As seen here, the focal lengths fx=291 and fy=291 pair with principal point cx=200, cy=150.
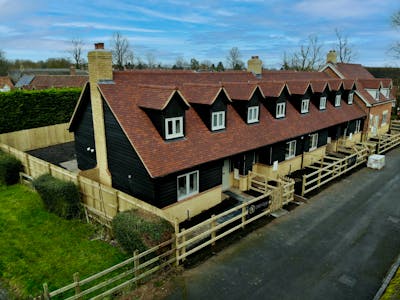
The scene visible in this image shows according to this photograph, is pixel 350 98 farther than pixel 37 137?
Yes

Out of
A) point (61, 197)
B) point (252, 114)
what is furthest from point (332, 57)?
point (61, 197)

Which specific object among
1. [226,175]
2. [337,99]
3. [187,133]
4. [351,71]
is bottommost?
[226,175]

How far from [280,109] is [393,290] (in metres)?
13.5

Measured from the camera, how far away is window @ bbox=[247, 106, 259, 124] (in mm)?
18047

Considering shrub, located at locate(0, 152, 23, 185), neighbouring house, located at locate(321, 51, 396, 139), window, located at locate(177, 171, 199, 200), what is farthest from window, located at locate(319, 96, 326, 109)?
shrub, located at locate(0, 152, 23, 185)

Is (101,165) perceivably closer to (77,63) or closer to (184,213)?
(184,213)

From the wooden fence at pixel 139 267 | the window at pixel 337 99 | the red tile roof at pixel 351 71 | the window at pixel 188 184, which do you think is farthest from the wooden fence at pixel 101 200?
the red tile roof at pixel 351 71

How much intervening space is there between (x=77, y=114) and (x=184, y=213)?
29.4 feet

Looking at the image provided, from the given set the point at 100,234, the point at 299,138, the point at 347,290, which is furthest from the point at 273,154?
the point at 100,234

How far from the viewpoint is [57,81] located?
53.0m

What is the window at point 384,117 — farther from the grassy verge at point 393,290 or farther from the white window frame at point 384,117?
the grassy verge at point 393,290

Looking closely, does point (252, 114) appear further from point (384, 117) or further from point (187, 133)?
point (384, 117)

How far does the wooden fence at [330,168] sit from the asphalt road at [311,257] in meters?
1.68

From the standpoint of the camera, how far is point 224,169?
1741 centimetres
